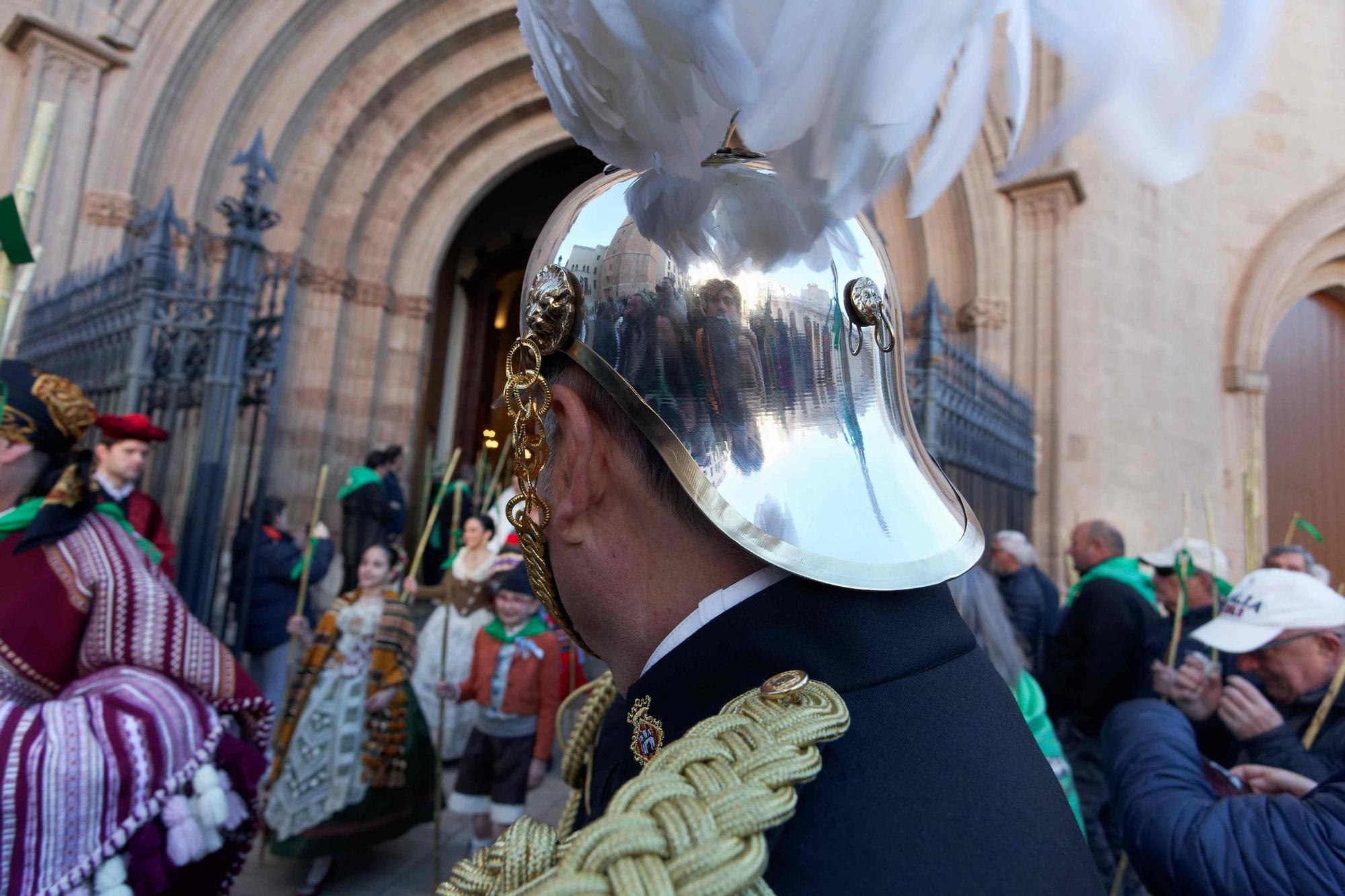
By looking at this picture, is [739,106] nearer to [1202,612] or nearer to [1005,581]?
[1202,612]

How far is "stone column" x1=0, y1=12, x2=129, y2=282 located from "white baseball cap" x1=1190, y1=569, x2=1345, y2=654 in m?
8.40

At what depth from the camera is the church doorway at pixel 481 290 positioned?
491 inches

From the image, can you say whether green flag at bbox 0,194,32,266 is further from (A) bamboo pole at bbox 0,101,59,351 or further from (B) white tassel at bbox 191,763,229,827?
(B) white tassel at bbox 191,763,229,827

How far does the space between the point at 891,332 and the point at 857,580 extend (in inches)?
13.6

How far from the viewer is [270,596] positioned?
482 centimetres

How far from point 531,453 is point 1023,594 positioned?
4.41 metres

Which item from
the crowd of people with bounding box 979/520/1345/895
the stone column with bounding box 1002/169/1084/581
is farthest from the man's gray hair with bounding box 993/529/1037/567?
the stone column with bounding box 1002/169/1084/581

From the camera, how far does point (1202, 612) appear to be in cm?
337

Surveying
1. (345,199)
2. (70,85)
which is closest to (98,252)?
(70,85)

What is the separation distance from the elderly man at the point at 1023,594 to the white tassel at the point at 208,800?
3891 millimetres

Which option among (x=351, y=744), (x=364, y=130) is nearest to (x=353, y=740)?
(x=351, y=744)

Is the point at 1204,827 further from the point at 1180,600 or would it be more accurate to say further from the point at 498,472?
the point at 498,472

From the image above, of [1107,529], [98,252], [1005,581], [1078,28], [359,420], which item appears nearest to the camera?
[1078,28]

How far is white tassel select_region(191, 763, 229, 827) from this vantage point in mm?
1991
